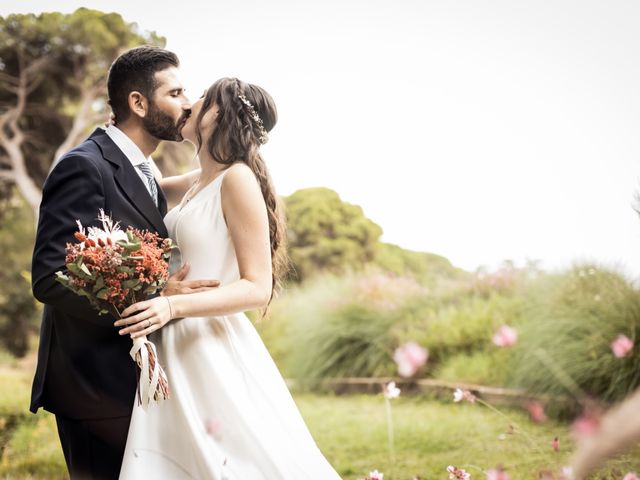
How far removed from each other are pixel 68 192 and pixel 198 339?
0.53 m

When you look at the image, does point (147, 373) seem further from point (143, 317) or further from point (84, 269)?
point (84, 269)

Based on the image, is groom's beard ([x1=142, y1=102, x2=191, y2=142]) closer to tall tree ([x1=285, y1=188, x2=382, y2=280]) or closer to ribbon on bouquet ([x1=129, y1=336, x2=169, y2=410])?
ribbon on bouquet ([x1=129, y1=336, x2=169, y2=410])

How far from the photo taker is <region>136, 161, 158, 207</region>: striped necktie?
2.10 metres

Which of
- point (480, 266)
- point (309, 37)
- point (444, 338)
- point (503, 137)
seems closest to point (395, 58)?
point (309, 37)

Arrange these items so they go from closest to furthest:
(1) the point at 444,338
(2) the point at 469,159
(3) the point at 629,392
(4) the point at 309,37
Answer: (3) the point at 629,392, (1) the point at 444,338, (2) the point at 469,159, (4) the point at 309,37

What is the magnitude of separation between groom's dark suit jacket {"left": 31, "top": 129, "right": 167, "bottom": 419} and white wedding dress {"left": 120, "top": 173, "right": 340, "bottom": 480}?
0.12 m

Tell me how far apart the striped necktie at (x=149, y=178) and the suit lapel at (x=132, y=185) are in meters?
0.09

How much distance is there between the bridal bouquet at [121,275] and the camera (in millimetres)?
1491

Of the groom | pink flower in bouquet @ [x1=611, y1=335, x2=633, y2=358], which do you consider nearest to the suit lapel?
the groom

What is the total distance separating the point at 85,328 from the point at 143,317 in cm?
39

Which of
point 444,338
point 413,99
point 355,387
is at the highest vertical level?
point 413,99

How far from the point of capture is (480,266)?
596cm

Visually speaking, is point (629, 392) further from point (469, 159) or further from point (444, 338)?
point (469, 159)

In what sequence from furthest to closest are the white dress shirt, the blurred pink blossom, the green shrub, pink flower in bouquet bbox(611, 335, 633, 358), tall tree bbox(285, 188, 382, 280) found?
tall tree bbox(285, 188, 382, 280) < the green shrub < pink flower in bouquet bbox(611, 335, 633, 358) < the white dress shirt < the blurred pink blossom
